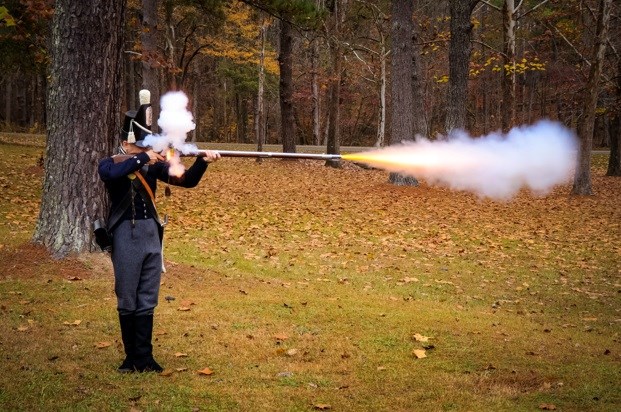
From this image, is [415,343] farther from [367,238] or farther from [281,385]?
[367,238]

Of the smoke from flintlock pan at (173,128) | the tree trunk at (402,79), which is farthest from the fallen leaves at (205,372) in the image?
the tree trunk at (402,79)

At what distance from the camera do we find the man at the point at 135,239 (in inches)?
249

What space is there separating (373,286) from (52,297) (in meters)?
5.38

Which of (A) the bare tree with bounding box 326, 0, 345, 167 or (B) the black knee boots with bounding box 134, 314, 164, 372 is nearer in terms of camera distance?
(B) the black knee boots with bounding box 134, 314, 164, 372

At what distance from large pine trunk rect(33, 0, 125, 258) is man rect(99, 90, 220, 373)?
3.84 meters

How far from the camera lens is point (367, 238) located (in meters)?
16.0

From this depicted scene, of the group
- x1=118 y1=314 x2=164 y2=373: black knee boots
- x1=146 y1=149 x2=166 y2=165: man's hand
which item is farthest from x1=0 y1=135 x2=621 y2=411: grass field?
x1=146 y1=149 x2=166 y2=165: man's hand

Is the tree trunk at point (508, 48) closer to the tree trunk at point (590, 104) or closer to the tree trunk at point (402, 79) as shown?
the tree trunk at point (590, 104)

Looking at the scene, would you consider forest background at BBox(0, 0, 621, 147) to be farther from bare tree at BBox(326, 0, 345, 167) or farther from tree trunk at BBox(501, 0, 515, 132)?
bare tree at BBox(326, 0, 345, 167)

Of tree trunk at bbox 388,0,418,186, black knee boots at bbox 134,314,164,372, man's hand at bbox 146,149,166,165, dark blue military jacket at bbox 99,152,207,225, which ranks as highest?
tree trunk at bbox 388,0,418,186

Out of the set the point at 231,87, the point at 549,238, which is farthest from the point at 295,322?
the point at 231,87

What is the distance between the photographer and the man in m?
6.32

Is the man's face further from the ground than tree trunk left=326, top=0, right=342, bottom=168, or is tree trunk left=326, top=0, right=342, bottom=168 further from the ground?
tree trunk left=326, top=0, right=342, bottom=168

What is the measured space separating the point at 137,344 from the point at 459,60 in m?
20.2
